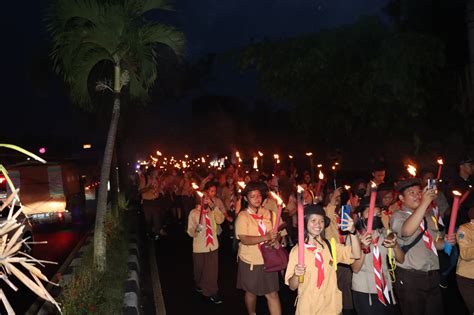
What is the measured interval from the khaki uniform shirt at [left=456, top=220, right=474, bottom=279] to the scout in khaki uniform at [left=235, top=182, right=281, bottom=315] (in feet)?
7.56

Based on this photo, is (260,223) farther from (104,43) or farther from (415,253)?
(104,43)

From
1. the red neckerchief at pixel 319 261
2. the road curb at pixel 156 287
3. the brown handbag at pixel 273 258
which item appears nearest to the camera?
the red neckerchief at pixel 319 261

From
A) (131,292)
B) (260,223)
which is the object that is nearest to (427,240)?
(260,223)

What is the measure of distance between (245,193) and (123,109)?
29.6 feet

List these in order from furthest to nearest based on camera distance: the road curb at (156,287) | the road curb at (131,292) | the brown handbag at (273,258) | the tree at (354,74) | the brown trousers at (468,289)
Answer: the tree at (354,74) → the road curb at (156,287) → the road curb at (131,292) → the brown handbag at (273,258) → the brown trousers at (468,289)

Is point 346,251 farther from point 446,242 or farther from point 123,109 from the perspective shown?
point 123,109

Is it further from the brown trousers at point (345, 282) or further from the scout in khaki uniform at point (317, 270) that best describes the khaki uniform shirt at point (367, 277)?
the brown trousers at point (345, 282)

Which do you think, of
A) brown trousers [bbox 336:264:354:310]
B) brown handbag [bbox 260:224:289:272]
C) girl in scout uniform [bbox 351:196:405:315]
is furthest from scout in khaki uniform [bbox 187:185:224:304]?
girl in scout uniform [bbox 351:196:405:315]

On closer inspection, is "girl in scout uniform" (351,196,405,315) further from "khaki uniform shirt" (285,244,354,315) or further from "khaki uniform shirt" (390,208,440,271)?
"khaki uniform shirt" (285,244,354,315)

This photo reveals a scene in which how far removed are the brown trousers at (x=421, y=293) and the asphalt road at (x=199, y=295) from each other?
2175 millimetres

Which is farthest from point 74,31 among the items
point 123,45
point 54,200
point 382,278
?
point 54,200

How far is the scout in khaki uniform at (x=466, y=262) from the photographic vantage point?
527cm

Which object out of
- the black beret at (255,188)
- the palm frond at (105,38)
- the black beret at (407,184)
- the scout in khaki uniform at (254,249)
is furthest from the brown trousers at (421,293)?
the palm frond at (105,38)

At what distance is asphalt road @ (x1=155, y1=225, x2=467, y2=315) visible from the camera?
780 cm
